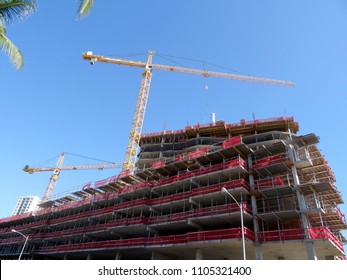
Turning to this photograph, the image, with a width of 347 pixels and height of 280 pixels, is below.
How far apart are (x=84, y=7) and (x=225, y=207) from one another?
26.2 meters

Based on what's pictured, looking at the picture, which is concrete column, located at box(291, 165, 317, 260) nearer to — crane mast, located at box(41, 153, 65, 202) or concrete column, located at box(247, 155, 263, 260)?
concrete column, located at box(247, 155, 263, 260)

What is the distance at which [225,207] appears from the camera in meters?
31.0

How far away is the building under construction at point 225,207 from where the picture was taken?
1136 inches

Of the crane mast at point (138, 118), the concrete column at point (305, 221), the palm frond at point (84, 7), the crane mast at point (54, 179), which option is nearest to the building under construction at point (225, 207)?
the concrete column at point (305, 221)

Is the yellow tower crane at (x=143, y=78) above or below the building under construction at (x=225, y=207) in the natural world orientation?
above

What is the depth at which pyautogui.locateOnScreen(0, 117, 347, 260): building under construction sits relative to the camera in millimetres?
28859

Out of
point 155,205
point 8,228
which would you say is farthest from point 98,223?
point 8,228

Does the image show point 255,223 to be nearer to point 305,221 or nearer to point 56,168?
point 305,221

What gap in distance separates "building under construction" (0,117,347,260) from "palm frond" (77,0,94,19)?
55.5 ft

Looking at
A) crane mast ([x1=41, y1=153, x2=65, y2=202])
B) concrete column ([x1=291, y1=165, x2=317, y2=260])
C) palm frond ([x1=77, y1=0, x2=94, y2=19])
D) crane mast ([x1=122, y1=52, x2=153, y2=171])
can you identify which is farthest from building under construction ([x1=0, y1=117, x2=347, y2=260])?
crane mast ([x1=41, y1=153, x2=65, y2=202])

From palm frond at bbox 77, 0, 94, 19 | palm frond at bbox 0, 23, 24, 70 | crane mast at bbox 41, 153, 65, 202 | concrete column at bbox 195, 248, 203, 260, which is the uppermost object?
crane mast at bbox 41, 153, 65, 202

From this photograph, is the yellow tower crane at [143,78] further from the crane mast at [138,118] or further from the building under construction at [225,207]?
the building under construction at [225,207]

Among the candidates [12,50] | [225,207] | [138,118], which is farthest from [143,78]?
[12,50]

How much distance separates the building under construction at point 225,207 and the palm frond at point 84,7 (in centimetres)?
1692
